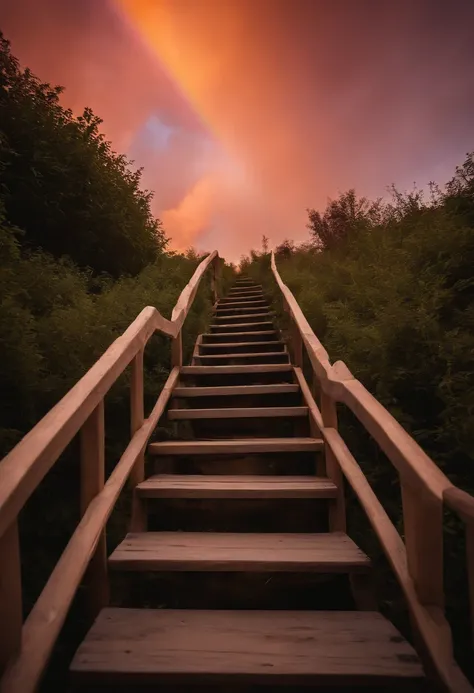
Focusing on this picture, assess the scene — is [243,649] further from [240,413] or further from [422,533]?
[240,413]

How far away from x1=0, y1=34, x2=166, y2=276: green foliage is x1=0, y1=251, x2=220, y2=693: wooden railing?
3916 mm

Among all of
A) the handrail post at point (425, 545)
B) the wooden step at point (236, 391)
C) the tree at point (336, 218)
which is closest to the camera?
the handrail post at point (425, 545)

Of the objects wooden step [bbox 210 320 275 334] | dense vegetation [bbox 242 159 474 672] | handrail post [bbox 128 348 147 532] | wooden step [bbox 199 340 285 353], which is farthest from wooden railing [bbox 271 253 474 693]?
wooden step [bbox 210 320 275 334]

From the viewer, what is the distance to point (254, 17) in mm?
5539

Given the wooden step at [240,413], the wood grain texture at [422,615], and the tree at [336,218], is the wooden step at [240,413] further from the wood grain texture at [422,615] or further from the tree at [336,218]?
the tree at [336,218]

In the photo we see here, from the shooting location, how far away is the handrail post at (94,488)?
1.55 metres

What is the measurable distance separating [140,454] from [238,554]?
91cm

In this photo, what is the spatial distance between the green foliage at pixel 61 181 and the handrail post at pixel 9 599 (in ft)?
15.3

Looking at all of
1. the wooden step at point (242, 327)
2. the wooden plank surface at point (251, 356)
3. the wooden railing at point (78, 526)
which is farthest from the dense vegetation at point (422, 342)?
the wooden railing at point (78, 526)

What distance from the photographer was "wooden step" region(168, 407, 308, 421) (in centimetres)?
299

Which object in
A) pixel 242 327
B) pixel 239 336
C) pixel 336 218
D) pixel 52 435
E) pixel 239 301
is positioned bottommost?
pixel 52 435

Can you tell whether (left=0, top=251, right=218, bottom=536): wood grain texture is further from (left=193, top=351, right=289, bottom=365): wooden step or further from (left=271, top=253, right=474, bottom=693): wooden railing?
(left=193, top=351, right=289, bottom=365): wooden step

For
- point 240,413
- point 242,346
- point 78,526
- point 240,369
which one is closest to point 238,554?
point 78,526

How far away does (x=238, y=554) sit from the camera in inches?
65.4
